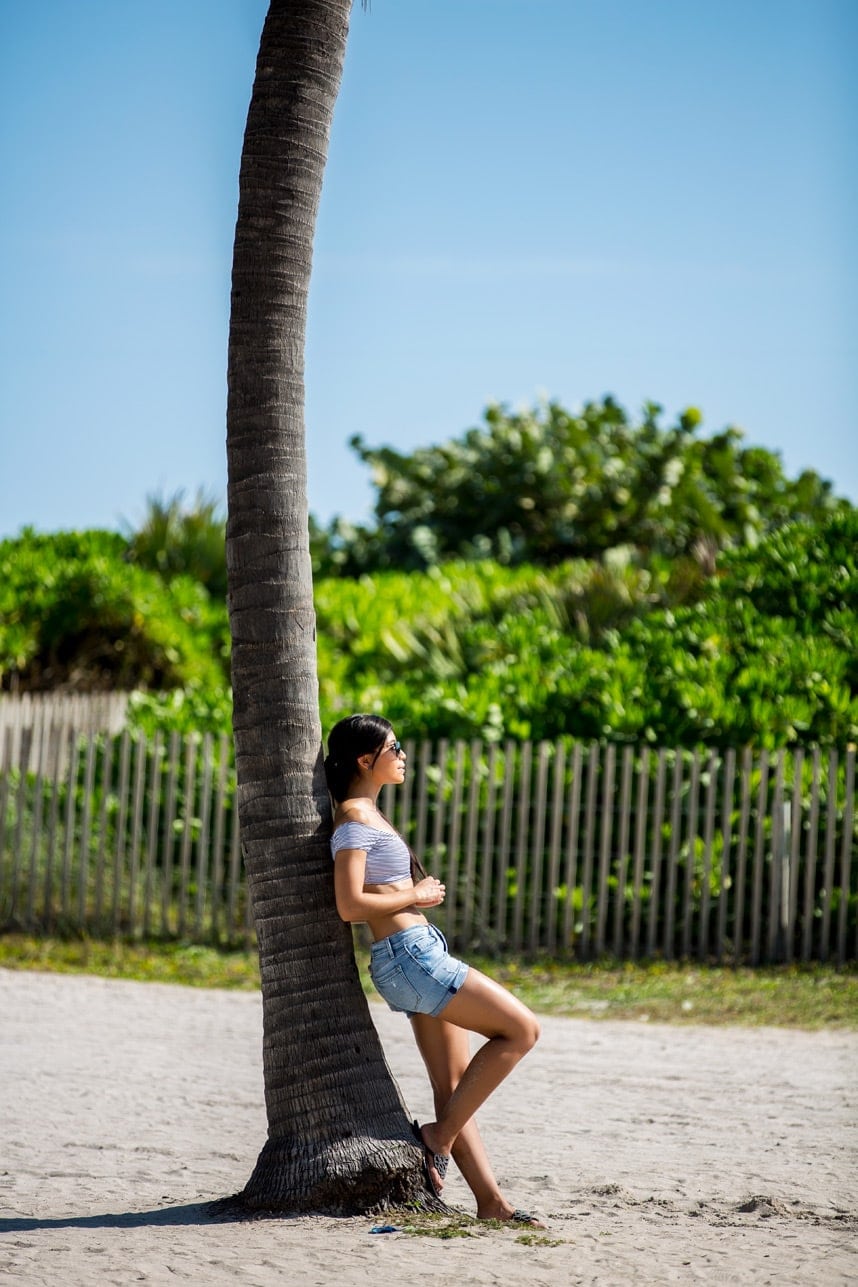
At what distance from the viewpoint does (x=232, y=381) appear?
16.2ft

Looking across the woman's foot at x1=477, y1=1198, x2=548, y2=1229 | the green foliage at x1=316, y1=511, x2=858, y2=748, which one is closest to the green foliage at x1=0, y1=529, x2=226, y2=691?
the green foliage at x1=316, y1=511, x2=858, y2=748

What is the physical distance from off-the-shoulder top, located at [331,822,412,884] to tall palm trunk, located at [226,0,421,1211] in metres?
0.17

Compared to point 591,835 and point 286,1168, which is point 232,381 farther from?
point 591,835

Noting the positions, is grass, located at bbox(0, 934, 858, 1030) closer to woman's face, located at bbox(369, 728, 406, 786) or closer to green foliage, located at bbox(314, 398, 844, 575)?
woman's face, located at bbox(369, 728, 406, 786)

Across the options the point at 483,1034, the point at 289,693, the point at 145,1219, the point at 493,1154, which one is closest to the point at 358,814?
the point at 289,693

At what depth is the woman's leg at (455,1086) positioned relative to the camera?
186 inches

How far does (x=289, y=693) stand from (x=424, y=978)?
1024mm

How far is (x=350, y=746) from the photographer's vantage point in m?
4.86

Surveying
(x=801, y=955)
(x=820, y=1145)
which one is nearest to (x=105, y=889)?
(x=801, y=955)

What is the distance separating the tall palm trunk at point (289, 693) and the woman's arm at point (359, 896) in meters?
0.20

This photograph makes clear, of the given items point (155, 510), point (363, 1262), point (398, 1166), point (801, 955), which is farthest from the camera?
point (155, 510)

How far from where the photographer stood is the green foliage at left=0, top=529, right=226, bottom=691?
16.9 m

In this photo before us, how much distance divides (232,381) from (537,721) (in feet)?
24.5

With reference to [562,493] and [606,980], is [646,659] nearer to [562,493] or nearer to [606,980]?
[606,980]
